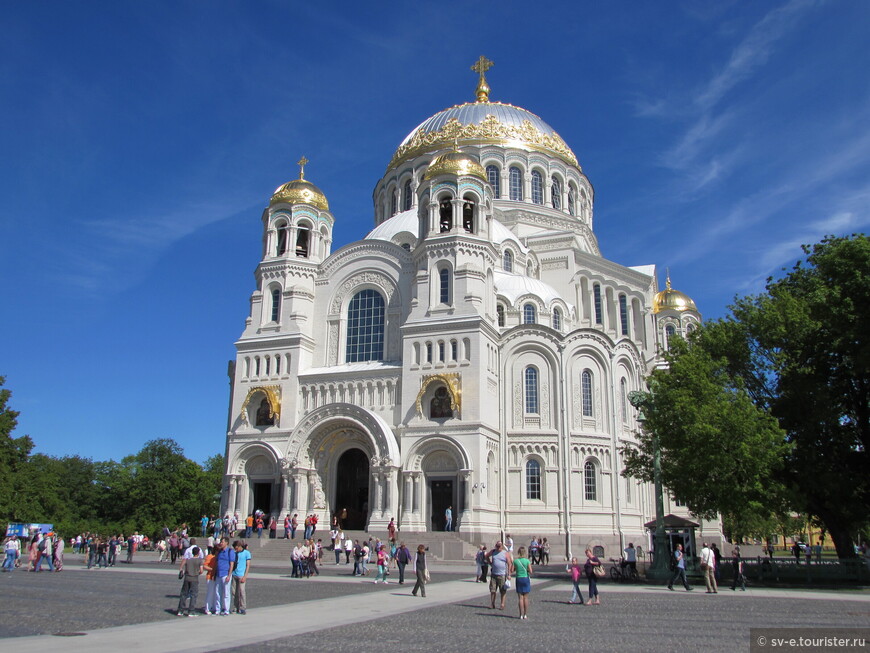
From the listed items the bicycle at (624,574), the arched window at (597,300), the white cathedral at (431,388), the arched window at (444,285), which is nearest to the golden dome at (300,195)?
the white cathedral at (431,388)

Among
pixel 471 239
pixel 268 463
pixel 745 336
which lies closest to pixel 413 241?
pixel 471 239

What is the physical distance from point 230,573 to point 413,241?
3312 centimetres

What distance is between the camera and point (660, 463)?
26109 mm

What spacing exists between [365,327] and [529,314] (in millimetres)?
9196

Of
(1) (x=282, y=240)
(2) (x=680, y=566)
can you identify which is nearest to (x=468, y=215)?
(1) (x=282, y=240)

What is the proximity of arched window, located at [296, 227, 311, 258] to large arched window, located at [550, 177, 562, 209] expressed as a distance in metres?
19.9

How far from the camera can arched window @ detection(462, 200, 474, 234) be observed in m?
41.1

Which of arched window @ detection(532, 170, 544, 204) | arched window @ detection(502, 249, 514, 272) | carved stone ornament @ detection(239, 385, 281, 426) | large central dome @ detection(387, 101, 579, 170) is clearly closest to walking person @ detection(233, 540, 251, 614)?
carved stone ornament @ detection(239, 385, 281, 426)

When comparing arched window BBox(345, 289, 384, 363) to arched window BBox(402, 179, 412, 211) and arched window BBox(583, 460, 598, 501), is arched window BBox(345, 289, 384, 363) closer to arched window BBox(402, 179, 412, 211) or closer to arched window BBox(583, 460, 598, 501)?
arched window BBox(583, 460, 598, 501)

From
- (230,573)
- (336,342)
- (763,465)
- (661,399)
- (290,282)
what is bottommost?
(230,573)

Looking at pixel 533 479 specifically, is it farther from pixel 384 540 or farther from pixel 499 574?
pixel 499 574

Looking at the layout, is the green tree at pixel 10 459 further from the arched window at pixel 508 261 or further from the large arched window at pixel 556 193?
the large arched window at pixel 556 193

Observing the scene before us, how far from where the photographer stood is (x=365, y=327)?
42062mm

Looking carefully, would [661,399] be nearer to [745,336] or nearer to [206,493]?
[745,336]
